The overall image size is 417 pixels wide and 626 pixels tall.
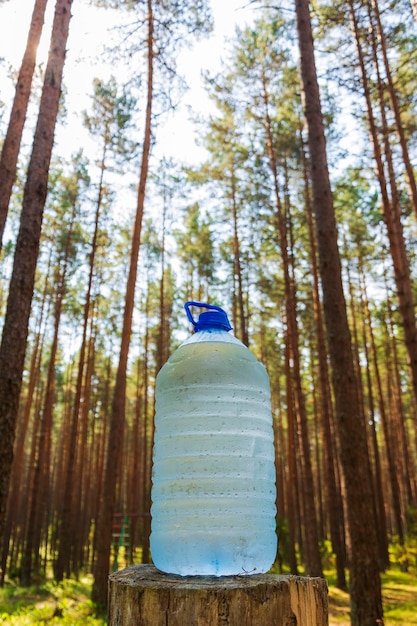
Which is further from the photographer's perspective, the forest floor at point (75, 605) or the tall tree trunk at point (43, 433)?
the tall tree trunk at point (43, 433)

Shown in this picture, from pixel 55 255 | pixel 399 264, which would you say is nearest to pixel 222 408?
pixel 399 264

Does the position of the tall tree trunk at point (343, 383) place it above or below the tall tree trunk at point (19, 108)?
below

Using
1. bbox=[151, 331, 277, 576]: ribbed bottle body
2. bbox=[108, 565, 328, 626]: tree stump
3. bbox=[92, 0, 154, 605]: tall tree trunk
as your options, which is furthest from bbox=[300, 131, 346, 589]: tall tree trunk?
bbox=[108, 565, 328, 626]: tree stump

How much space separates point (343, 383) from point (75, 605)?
1038 cm

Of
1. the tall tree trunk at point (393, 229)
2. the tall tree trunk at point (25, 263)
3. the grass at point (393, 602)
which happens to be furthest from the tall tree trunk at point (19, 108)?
the grass at point (393, 602)

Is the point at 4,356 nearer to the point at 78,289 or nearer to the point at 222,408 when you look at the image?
the point at 222,408

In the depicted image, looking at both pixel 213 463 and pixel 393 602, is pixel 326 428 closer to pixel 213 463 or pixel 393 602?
pixel 393 602

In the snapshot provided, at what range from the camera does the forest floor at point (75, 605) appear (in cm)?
1012

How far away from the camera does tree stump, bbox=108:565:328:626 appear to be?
1.27m

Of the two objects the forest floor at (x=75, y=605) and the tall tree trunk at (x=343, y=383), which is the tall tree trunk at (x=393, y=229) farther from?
the forest floor at (x=75, y=605)

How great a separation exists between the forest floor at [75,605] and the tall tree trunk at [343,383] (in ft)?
17.5

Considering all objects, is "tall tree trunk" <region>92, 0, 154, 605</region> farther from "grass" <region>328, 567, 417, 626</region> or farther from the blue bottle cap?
the blue bottle cap

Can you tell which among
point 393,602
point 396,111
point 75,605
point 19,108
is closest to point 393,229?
point 396,111

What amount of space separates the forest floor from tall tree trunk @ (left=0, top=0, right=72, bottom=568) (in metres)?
6.56
